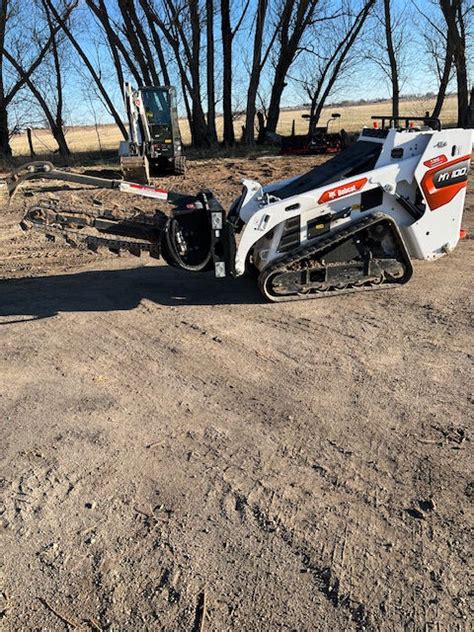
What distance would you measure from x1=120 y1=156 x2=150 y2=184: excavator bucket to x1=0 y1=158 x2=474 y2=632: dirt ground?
9498 mm

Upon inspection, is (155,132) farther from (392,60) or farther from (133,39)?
(392,60)

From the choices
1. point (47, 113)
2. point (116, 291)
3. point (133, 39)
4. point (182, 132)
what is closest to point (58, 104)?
point (47, 113)

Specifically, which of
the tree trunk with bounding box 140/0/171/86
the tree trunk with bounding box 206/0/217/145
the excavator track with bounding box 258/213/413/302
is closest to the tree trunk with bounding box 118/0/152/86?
the tree trunk with bounding box 140/0/171/86

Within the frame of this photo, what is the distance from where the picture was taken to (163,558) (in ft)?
9.22

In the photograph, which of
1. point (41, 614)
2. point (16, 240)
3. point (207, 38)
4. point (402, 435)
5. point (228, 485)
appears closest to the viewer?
point (41, 614)

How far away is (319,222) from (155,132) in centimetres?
1357

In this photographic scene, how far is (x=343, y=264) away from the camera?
6047mm

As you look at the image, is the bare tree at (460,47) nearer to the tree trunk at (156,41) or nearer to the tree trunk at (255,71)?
the tree trunk at (255,71)

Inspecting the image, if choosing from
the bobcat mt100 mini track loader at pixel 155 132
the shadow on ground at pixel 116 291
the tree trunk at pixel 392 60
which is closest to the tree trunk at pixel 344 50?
the tree trunk at pixel 392 60

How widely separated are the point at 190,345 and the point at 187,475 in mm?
1865

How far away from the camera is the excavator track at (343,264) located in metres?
5.86

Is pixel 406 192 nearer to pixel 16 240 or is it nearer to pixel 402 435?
pixel 402 435

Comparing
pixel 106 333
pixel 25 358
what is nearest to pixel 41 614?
pixel 25 358

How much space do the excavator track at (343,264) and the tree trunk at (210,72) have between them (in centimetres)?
2180
